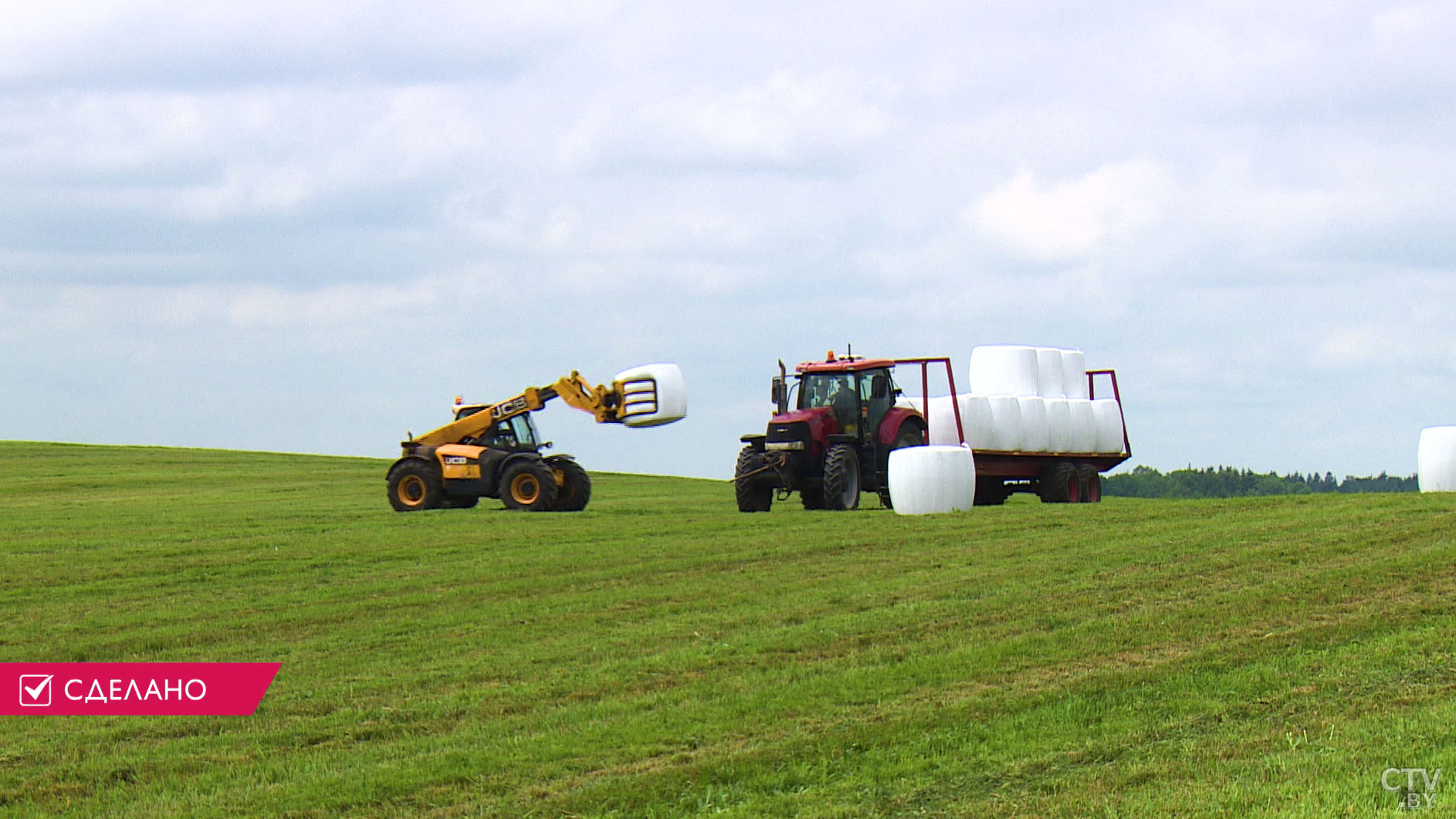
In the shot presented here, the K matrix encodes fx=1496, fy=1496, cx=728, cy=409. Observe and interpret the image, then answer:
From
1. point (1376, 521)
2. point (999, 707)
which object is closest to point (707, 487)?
point (1376, 521)

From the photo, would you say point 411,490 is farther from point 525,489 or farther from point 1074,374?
point 1074,374

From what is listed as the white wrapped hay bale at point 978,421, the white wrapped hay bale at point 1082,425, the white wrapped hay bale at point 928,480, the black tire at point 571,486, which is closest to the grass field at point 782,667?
the white wrapped hay bale at point 928,480

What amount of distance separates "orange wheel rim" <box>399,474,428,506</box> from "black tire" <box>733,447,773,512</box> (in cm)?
632

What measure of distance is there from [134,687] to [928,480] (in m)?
13.5

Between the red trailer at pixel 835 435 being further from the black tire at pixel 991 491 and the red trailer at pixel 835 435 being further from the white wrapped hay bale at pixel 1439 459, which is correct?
the white wrapped hay bale at pixel 1439 459

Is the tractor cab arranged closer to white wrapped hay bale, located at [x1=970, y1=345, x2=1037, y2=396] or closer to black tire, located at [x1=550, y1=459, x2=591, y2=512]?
white wrapped hay bale, located at [x1=970, y1=345, x2=1037, y2=396]

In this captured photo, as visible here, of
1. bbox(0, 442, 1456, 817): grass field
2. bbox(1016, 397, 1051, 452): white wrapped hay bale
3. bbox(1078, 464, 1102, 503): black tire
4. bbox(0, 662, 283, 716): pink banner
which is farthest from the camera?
bbox(1078, 464, 1102, 503): black tire

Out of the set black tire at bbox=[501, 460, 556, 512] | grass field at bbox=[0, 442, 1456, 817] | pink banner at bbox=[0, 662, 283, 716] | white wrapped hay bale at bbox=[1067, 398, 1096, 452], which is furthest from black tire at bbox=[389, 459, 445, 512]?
pink banner at bbox=[0, 662, 283, 716]

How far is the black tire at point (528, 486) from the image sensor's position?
2709 centimetres

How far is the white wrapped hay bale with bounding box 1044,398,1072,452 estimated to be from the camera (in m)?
27.7

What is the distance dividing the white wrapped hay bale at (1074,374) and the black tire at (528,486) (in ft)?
32.5

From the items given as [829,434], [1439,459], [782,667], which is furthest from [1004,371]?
[782,667]

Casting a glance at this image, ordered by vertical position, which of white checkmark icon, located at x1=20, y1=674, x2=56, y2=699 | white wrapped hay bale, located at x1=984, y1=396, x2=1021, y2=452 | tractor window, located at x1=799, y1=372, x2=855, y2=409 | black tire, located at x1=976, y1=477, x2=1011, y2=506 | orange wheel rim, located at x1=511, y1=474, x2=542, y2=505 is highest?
tractor window, located at x1=799, y1=372, x2=855, y2=409

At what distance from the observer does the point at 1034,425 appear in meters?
27.2
